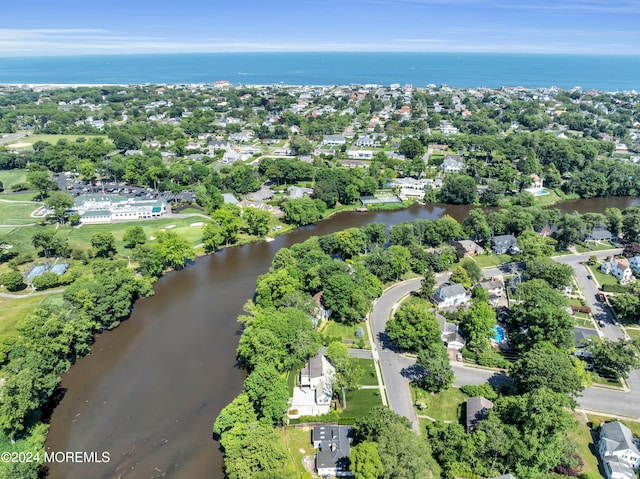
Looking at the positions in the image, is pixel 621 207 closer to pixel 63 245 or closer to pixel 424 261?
pixel 424 261

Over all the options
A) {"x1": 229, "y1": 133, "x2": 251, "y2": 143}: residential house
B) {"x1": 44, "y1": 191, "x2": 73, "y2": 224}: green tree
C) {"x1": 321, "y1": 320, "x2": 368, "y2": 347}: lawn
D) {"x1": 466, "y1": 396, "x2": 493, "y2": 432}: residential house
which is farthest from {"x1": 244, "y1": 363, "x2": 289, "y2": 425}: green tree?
{"x1": 229, "y1": 133, "x2": 251, "y2": 143}: residential house

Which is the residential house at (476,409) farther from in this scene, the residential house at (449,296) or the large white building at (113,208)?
the large white building at (113,208)

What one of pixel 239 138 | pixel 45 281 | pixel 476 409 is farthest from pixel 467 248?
pixel 239 138

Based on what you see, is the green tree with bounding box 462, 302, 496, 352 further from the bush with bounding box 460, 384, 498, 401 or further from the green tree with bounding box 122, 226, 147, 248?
the green tree with bounding box 122, 226, 147, 248

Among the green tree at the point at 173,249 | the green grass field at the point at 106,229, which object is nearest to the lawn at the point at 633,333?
the green tree at the point at 173,249

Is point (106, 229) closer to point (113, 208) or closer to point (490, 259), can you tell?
point (113, 208)

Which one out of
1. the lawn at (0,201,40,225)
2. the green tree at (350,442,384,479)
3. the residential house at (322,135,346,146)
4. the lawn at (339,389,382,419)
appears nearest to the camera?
the green tree at (350,442,384,479)
